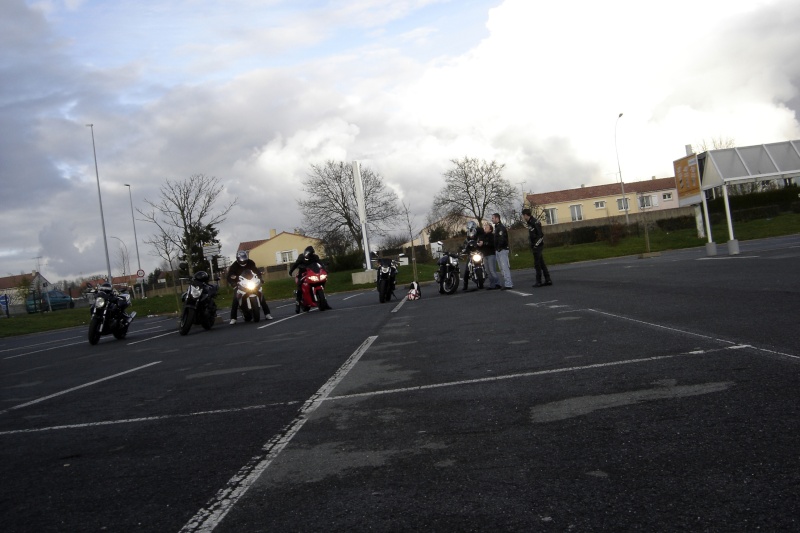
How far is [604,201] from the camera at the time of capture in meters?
92.1

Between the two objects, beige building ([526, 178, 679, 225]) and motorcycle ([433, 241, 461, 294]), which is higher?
beige building ([526, 178, 679, 225])

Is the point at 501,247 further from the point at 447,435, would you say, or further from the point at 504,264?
the point at 447,435

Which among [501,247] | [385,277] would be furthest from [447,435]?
[385,277]

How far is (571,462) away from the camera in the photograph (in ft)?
11.8

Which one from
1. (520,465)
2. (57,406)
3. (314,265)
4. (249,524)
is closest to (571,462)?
(520,465)

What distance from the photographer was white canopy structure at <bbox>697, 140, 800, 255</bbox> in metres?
25.0

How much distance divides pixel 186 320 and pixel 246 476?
11963mm

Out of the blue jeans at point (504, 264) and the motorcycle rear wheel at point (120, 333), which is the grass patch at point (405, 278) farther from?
the motorcycle rear wheel at point (120, 333)

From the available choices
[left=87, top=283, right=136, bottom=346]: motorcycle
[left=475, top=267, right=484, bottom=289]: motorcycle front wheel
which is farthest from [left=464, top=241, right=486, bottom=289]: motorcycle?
[left=87, top=283, right=136, bottom=346]: motorcycle

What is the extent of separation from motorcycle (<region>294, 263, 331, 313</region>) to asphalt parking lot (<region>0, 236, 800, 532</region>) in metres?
8.91

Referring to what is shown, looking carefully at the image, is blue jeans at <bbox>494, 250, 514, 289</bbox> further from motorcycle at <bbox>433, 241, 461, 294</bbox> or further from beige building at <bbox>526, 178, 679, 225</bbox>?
beige building at <bbox>526, 178, 679, 225</bbox>

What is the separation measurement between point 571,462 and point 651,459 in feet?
1.27

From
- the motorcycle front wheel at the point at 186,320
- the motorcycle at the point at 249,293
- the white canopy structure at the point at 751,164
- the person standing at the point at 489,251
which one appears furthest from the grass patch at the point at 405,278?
the motorcycle front wheel at the point at 186,320

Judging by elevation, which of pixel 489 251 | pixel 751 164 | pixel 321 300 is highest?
pixel 751 164
